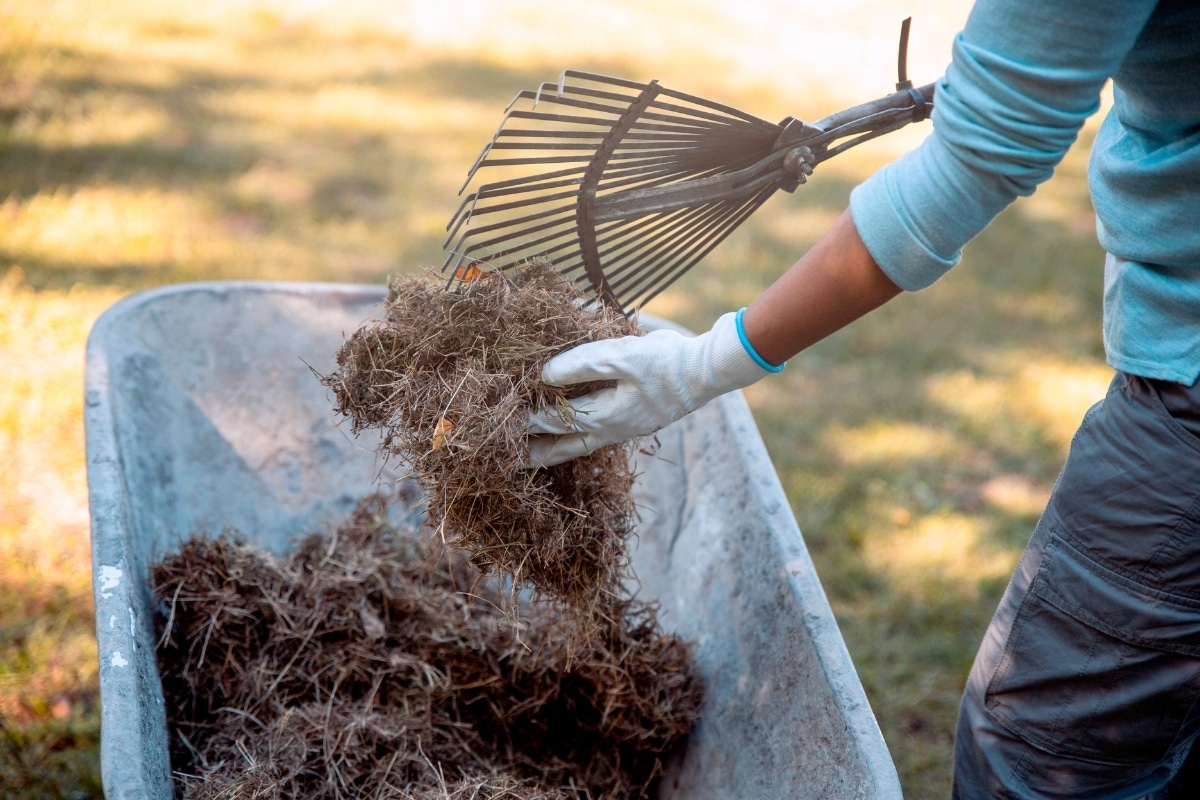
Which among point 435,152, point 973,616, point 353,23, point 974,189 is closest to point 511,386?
point 974,189

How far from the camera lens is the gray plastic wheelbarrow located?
1310 mm

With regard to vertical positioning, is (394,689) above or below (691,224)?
below

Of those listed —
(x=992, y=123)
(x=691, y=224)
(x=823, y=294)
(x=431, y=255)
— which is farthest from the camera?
(x=431, y=255)

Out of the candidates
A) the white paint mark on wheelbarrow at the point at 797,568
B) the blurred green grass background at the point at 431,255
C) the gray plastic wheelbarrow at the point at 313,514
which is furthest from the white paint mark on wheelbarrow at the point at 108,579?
the white paint mark on wheelbarrow at the point at 797,568

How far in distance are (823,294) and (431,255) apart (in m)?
2.93

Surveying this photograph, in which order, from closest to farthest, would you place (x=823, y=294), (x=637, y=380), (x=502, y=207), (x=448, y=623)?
(x=823, y=294), (x=637, y=380), (x=502, y=207), (x=448, y=623)

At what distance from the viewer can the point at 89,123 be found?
14.3ft

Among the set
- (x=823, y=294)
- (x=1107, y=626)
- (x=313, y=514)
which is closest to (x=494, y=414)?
(x=823, y=294)

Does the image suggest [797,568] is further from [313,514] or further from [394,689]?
[313,514]

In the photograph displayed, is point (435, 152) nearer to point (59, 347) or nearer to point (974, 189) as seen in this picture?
point (59, 347)

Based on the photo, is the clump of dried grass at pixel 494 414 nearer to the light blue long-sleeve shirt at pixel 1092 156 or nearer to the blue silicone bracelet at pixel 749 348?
the blue silicone bracelet at pixel 749 348

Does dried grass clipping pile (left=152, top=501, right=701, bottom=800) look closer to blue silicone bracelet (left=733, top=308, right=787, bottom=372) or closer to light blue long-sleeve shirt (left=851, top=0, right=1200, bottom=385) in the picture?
blue silicone bracelet (left=733, top=308, right=787, bottom=372)

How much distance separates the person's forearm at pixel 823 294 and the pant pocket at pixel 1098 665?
410 millimetres

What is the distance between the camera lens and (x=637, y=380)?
4.28ft
